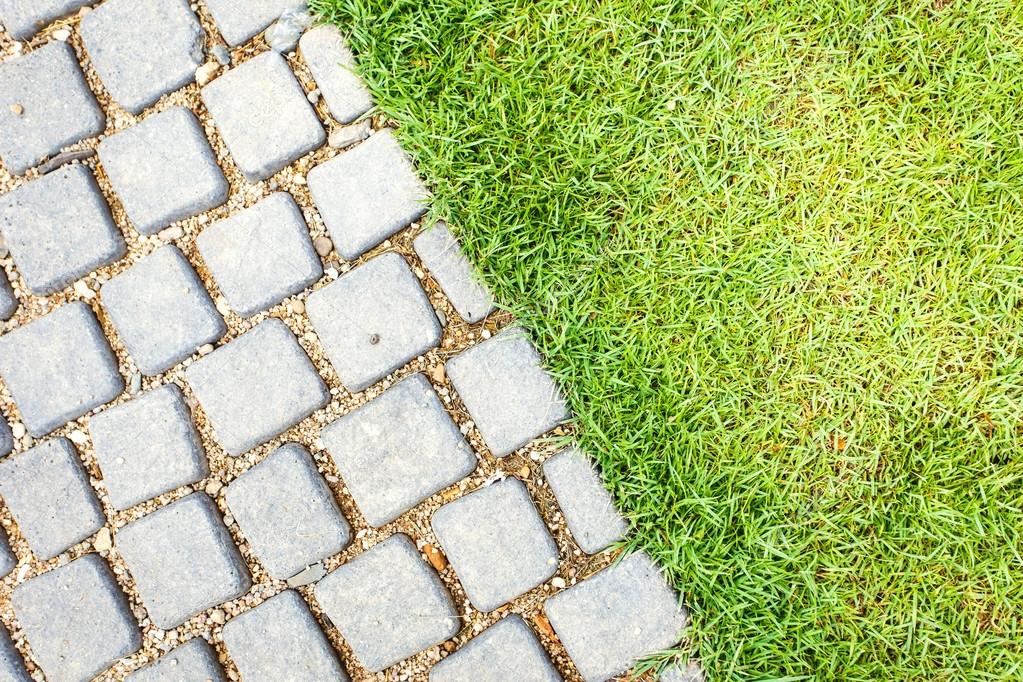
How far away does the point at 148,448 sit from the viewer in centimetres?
197

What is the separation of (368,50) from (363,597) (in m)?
1.40

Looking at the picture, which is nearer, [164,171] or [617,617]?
[617,617]

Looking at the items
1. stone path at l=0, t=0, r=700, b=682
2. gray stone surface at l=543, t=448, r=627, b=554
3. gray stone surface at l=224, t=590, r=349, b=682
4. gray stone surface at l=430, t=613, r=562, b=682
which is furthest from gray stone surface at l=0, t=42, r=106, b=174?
gray stone surface at l=430, t=613, r=562, b=682

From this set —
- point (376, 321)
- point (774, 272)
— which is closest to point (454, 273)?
point (376, 321)

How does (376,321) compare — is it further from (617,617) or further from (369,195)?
(617,617)

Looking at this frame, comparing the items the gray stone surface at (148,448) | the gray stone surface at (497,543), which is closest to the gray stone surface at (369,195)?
the gray stone surface at (148,448)

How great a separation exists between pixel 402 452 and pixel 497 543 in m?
0.33

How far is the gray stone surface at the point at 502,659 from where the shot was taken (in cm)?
185

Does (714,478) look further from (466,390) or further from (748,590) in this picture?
(466,390)

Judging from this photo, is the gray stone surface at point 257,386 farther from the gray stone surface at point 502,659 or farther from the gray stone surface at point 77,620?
the gray stone surface at point 502,659

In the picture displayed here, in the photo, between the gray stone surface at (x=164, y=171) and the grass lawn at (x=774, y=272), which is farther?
the gray stone surface at (x=164, y=171)

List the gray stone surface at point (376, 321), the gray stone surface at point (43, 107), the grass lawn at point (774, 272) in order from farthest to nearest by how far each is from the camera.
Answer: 1. the gray stone surface at point (43, 107)
2. the gray stone surface at point (376, 321)
3. the grass lawn at point (774, 272)

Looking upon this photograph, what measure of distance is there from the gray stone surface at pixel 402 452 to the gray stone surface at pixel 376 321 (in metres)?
0.08

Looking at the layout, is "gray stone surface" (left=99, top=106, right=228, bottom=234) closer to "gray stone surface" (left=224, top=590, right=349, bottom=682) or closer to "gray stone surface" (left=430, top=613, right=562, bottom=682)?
"gray stone surface" (left=224, top=590, right=349, bottom=682)
